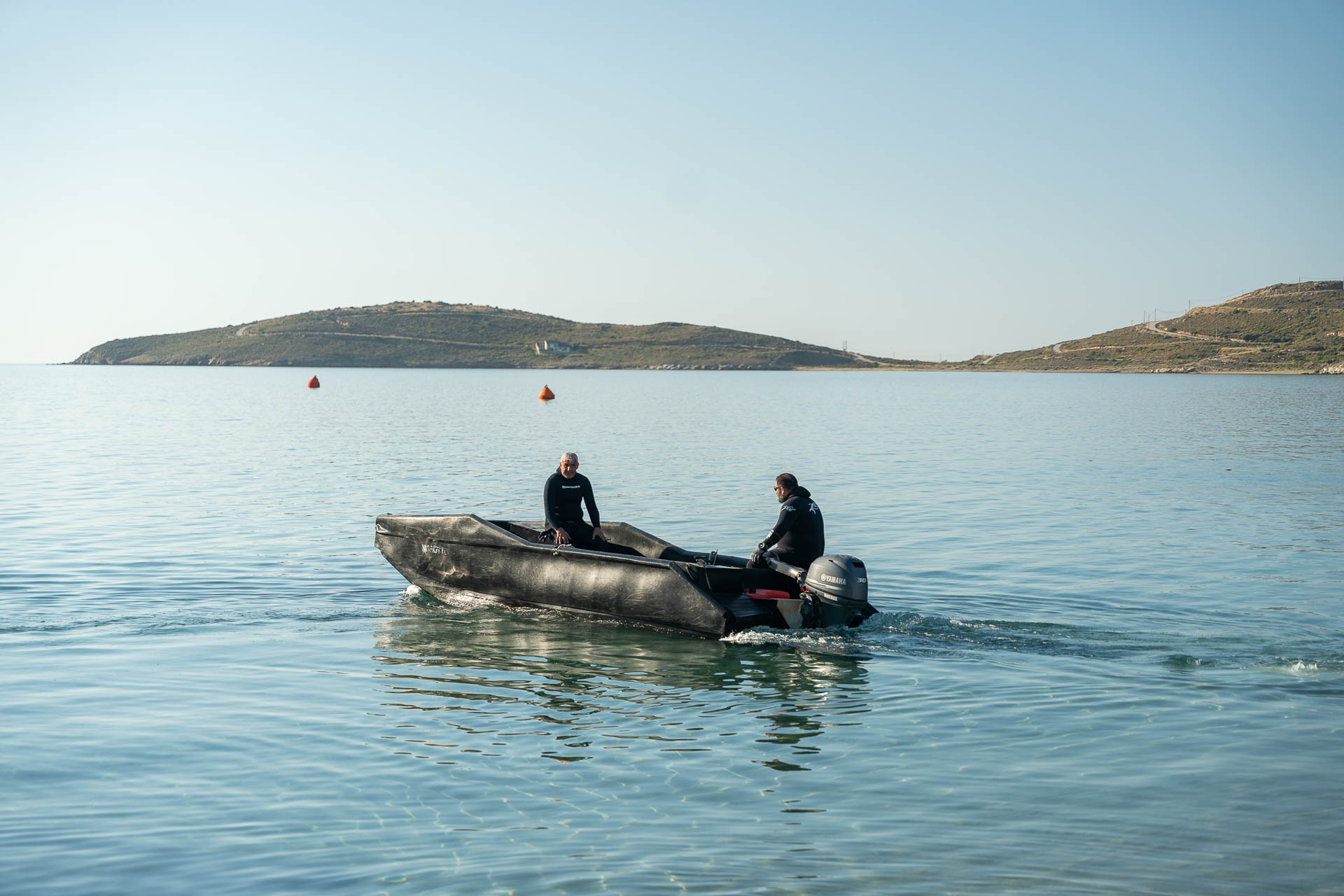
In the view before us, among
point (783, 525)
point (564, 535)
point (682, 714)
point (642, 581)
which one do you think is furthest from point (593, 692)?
point (564, 535)

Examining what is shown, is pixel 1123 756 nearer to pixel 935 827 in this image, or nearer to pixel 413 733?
pixel 935 827

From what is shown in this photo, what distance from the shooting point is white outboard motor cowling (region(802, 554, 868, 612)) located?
12023 millimetres

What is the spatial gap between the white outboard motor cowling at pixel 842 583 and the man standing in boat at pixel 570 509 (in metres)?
3.24

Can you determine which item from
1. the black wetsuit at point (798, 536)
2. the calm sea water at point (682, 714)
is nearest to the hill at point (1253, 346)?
the calm sea water at point (682, 714)

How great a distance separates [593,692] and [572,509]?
169 inches

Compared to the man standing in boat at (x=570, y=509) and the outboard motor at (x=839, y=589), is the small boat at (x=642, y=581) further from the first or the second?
the man standing in boat at (x=570, y=509)

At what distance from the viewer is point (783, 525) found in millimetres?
12883

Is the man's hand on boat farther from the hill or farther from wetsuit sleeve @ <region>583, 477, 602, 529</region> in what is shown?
the hill

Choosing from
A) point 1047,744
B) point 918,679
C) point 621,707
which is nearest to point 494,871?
point 621,707

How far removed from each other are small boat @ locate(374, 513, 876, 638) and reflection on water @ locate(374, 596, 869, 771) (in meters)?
0.30

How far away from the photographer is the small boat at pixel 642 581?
12.1 metres

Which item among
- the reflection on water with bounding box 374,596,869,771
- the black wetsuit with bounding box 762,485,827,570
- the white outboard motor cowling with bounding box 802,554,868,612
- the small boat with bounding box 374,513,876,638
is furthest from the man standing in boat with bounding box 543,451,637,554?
the white outboard motor cowling with bounding box 802,554,868,612

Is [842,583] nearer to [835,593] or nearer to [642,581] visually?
[835,593]

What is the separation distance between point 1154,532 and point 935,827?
50.3 ft
